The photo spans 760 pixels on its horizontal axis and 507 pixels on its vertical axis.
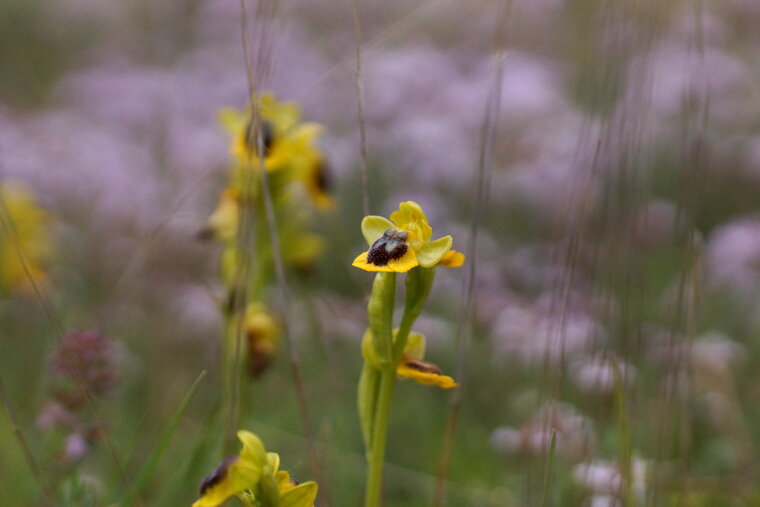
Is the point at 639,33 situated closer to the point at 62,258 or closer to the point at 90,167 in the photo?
the point at 62,258

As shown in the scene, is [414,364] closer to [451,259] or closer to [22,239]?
[451,259]

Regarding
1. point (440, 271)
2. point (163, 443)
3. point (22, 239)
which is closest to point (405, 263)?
point (163, 443)

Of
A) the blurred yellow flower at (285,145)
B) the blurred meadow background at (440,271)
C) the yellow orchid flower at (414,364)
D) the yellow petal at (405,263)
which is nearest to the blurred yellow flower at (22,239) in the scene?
the blurred meadow background at (440,271)

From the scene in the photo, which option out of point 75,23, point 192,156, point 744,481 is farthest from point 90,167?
point 75,23

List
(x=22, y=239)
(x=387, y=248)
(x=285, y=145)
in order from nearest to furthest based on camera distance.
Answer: (x=387, y=248) < (x=285, y=145) < (x=22, y=239)

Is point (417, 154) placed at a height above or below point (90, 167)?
above

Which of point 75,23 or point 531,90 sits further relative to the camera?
point 75,23
